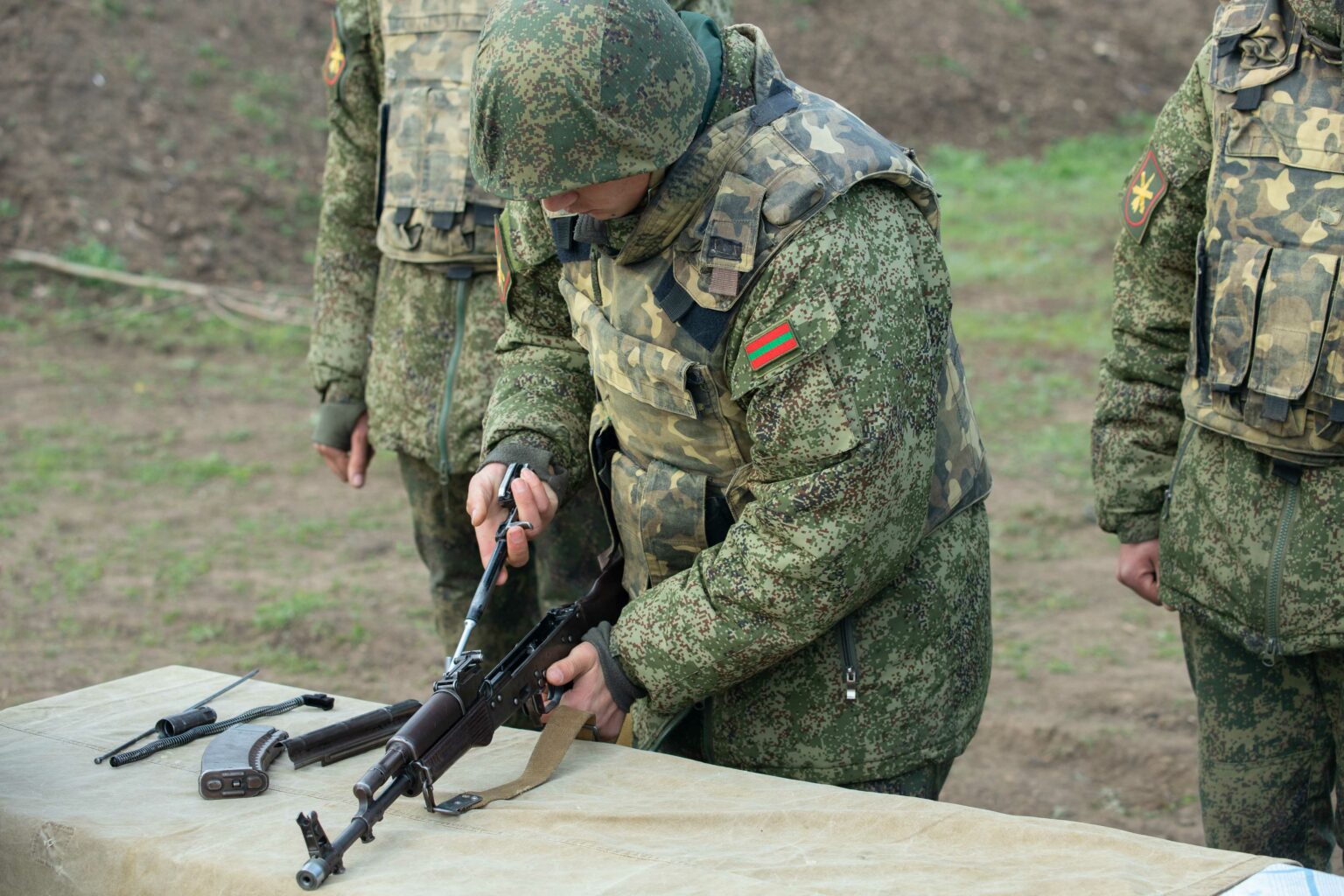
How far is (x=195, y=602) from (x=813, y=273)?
395cm

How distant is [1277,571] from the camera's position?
105 inches

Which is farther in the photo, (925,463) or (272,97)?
(272,97)

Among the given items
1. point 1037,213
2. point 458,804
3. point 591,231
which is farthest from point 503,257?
point 1037,213

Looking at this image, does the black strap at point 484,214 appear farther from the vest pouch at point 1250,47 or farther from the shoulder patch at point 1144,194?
the vest pouch at point 1250,47

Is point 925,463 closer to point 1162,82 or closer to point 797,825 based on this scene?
point 797,825

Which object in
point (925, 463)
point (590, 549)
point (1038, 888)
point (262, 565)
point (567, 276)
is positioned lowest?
point (262, 565)

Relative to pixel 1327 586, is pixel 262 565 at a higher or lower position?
lower

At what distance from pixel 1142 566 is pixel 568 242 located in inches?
57.2

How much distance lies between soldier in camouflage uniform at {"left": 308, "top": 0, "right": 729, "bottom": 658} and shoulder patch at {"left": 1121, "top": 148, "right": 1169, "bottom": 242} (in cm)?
102

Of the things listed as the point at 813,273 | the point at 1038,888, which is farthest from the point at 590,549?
the point at 1038,888

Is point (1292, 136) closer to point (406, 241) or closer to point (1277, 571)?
point (1277, 571)

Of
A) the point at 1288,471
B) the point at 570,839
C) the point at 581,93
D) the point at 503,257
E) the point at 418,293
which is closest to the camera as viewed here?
the point at 570,839

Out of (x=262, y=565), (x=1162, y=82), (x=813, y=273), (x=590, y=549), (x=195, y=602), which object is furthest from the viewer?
(x=1162, y=82)

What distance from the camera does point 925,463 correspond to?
2.32 meters
